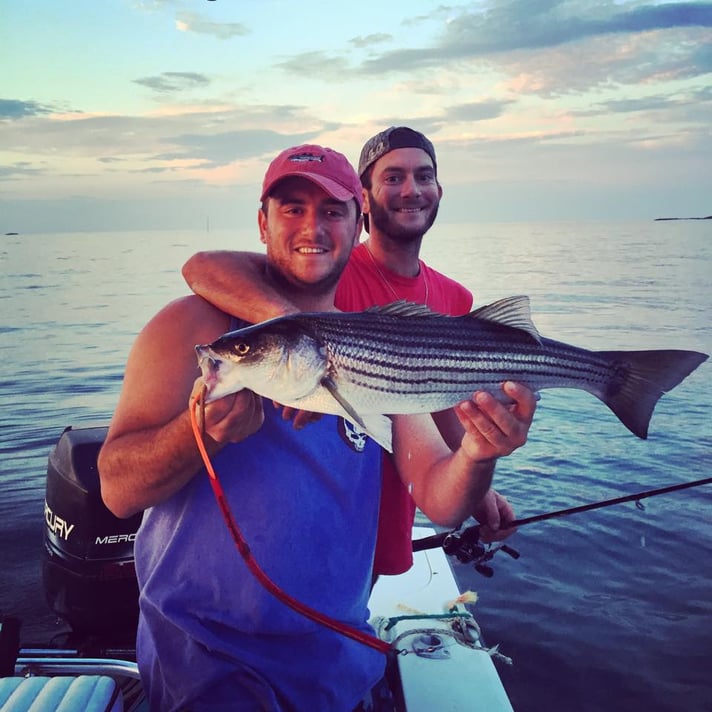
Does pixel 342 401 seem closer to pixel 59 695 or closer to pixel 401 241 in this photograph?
pixel 59 695

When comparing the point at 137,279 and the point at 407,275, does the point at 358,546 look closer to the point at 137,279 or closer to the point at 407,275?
the point at 407,275

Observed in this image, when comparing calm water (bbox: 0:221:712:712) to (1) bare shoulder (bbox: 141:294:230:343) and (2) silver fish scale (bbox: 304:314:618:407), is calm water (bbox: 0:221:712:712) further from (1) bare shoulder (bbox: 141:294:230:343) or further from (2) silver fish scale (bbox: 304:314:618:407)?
(1) bare shoulder (bbox: 141:294:230:343)

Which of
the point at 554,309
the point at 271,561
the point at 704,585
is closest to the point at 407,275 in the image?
the point at 271,561

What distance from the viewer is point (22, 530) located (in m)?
8.82

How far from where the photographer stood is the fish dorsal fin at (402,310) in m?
3.23

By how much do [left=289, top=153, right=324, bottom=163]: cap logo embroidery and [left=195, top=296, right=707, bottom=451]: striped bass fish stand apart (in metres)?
0.99

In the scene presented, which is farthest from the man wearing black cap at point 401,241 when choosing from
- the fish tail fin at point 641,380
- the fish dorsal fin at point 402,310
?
the fish dorsal fin at point 402,310

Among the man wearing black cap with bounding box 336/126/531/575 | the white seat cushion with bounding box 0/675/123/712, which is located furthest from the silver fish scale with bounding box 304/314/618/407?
the white seat cushion with bounding box 0/675/123/712

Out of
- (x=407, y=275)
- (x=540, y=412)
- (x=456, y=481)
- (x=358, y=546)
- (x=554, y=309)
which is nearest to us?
(x=358, y=546)

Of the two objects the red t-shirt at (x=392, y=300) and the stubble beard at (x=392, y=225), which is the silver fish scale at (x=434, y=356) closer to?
the red t-shirt at (x=392, y=300)

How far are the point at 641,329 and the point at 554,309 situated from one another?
5557 millimetres

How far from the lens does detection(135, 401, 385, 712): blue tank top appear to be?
114 inches

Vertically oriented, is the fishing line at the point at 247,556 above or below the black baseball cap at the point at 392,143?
below

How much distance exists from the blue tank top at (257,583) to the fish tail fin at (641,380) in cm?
150
